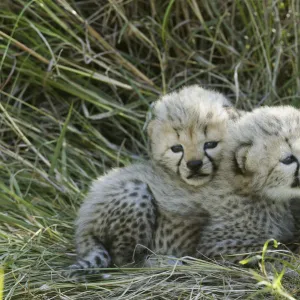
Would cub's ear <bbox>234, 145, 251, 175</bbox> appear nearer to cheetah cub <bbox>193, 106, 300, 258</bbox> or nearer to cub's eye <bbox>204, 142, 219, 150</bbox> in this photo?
cheetah cub <bbox>193, 106, 300, 258</bbox>

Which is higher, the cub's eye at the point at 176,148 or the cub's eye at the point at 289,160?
→ the cub's eye at the point at 289,160

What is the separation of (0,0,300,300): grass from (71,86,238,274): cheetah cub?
578 mm

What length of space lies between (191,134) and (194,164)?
154mm

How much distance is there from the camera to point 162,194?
134 inches

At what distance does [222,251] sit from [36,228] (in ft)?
3.43

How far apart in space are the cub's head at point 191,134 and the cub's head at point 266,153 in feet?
0.26

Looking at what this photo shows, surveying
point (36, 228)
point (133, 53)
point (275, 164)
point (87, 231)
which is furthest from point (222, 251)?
point (133, 53)

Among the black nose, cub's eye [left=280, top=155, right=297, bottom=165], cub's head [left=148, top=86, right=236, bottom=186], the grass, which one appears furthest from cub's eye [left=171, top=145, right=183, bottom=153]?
the grass

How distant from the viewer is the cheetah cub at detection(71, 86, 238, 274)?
3252mm

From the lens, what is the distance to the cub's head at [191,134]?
3.32 metres

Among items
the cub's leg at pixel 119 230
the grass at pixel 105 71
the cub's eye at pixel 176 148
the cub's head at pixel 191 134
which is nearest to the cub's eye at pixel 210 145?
the cub's head at pixel 191 134

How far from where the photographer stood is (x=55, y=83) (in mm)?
4367

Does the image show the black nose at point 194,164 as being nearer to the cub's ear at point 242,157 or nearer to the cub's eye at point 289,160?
the cub's ear at point 242,157

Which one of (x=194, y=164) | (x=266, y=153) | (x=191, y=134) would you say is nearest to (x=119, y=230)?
(x=194, y=164)
